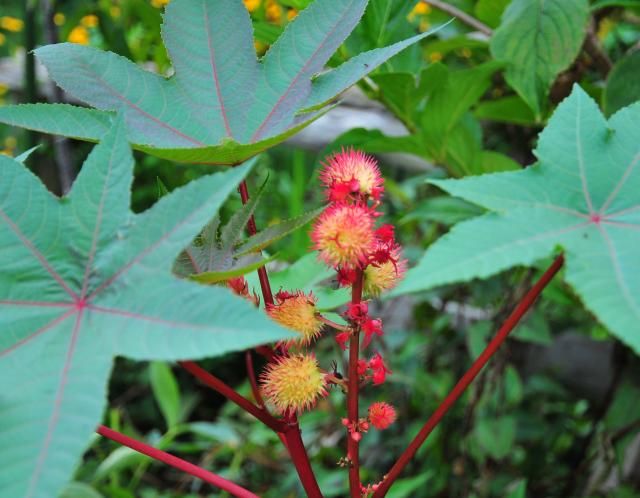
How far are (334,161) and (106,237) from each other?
0.18 m

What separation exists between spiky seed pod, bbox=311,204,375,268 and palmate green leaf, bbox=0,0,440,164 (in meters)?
0.12

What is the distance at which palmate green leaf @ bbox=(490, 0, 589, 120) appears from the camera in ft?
3.02

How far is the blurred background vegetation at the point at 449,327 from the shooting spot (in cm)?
104

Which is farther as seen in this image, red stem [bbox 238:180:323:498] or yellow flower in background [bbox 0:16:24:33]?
yellow flower in background [bbox 0:16:24:33]

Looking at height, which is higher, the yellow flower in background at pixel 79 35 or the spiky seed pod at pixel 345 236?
the yellow flower in background at pixel 79 35

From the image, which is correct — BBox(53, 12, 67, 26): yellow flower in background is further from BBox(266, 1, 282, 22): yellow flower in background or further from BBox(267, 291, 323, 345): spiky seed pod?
BBox(267, 291, 323, 345): spiky seed pod

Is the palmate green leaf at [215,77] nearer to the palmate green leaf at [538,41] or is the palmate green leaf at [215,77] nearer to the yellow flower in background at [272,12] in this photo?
the palmate green leaf at [538,41]

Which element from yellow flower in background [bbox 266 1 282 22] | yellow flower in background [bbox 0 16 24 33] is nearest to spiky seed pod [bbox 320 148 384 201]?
yellow flower in background [bbox 266 1 282 22]

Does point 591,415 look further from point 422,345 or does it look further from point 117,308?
point 117,308

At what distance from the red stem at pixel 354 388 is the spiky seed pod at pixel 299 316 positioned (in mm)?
34

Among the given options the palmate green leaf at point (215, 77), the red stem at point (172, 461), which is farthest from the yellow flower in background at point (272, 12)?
the red stem at point (172, 461)

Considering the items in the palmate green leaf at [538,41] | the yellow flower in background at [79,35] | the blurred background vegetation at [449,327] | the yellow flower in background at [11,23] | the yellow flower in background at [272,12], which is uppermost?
the yellow flower in background at [11,23]

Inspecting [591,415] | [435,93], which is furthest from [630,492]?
[435,93]

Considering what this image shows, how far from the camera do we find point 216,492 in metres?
2.04
